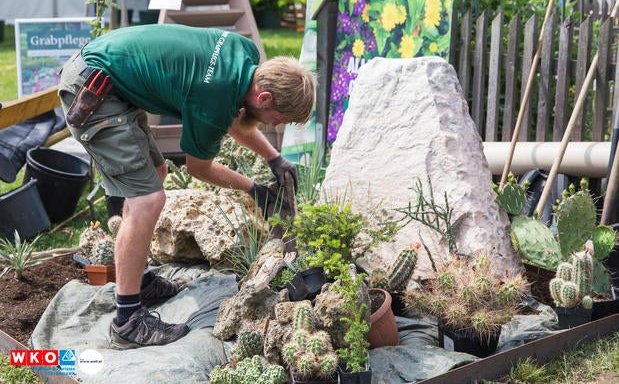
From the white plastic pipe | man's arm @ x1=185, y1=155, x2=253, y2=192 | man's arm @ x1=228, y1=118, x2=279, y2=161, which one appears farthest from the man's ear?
the white plastic pipe

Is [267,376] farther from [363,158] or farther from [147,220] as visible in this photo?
[363,158]

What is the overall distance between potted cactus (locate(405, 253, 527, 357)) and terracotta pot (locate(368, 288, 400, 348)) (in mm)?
183

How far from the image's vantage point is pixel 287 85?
4270 millimetres

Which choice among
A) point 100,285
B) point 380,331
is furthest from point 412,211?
point 100,285

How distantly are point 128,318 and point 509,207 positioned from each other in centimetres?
222

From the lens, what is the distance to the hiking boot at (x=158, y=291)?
511 cm

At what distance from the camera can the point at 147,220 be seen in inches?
175

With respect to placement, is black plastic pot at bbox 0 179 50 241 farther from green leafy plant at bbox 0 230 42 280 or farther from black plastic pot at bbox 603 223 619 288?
black plastic pot at bbox 603 223 619 288

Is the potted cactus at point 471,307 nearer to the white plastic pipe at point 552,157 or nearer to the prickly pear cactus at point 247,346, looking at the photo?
the prickly pear cactus at point 247,346

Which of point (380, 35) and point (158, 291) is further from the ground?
point (380, 35)

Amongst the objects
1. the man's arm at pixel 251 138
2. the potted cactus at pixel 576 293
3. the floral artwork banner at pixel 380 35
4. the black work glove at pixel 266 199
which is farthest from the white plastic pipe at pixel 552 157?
the man's arm at pixel 251 138

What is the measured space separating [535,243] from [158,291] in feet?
6.93

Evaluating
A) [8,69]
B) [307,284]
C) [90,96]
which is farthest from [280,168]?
[8,69]

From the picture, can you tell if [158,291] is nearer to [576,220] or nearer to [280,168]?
[280,168]
